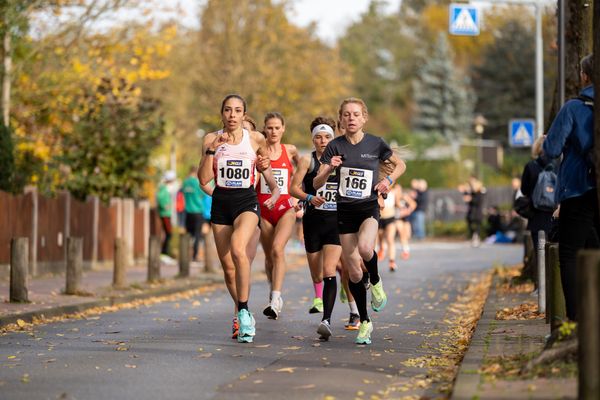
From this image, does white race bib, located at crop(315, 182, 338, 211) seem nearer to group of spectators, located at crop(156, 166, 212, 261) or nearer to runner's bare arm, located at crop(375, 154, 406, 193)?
runner's bare arm, located at crop(375, 154, 406, 193)

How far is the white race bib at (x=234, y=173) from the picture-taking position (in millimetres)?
11375

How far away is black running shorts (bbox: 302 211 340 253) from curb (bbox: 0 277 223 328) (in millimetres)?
3077

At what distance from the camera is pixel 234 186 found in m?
11.4

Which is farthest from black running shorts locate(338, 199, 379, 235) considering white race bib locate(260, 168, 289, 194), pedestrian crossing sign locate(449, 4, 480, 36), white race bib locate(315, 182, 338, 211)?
pedestrian crossing sign locate(449, 4, 480, 36)

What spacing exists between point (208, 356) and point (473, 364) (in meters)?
2.24

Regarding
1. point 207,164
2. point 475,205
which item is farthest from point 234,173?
point 475,205

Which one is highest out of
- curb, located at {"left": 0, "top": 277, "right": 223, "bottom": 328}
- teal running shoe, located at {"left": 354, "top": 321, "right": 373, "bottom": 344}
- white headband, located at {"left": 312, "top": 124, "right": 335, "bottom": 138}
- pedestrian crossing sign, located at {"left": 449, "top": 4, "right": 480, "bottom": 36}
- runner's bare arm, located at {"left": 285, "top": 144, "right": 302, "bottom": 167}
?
pedestrian crossing sign, located at {"left": 449, "top": 4, "right": 480, "bottom": 36}

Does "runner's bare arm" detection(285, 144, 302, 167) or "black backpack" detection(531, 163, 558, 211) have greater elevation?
"runner's bare arm" detection(285, 144, 302, 167)

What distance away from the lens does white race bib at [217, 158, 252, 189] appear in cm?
1138

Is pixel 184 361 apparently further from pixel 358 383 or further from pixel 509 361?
pixel 509 361

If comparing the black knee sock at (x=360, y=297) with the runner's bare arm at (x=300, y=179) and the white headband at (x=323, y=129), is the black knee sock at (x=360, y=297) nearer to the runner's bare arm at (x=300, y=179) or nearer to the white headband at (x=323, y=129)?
the runner's bare arm at (x=300, y=179)

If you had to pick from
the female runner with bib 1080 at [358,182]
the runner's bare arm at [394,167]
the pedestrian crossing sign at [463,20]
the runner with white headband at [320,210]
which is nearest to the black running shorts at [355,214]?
the female runner with bib 1080 at [358,182]

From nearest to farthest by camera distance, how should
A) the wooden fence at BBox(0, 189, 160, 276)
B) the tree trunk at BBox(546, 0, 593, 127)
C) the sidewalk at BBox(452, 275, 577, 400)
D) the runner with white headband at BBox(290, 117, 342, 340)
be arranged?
the sidewalk at BBox(452, 275, 577, 400), the runner with white headband at BBox(290, 117, 342, 340), the tree trunk at BBox(546, 0, 593, 127), the wooden fence at BBox(0, 189, 160, 276)

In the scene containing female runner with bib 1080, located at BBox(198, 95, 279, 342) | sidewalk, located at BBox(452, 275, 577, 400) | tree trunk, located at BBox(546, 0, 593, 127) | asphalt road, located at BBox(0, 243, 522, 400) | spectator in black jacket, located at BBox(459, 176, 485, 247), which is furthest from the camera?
spectator in black jacket, located at BBox(459, 176, 485, 247)
